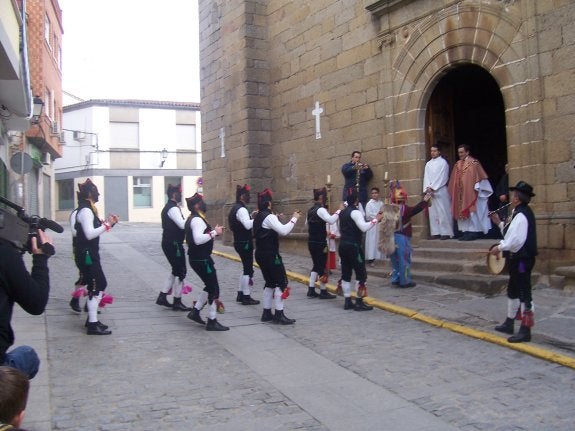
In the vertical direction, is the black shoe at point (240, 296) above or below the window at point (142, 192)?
below

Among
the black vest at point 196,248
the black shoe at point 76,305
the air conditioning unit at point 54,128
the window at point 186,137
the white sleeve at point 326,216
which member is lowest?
the black shoe at point 76,305

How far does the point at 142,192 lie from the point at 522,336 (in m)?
33.3

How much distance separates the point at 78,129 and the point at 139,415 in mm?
34705

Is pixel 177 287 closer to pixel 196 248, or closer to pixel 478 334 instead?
pixel 196 248

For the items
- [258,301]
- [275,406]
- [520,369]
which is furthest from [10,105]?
[520,369]

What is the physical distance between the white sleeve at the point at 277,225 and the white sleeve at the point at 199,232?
780mm

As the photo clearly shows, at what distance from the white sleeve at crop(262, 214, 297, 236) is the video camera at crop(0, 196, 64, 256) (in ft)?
13.5

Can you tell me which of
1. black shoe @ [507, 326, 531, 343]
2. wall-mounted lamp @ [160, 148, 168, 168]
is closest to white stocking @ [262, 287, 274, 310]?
black shoe @ [507, 326, 531, 343]

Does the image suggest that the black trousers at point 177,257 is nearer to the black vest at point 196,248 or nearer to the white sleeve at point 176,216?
the white sleeve at point 176,216

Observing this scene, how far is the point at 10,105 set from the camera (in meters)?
12.9

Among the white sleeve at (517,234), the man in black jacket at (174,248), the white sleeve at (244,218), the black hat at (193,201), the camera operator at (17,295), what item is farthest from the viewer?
the man in black jacket at (174,248)

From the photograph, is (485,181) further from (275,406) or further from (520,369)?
(275,406)

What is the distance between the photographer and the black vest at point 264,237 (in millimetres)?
7602

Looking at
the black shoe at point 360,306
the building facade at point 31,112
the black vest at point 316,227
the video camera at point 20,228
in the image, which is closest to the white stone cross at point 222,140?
the building facade at point 31,112
